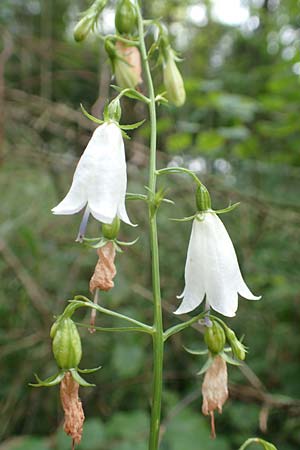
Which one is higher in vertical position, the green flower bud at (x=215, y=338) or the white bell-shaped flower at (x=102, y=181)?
the white bell-shaped flower at (x=102, y=181)

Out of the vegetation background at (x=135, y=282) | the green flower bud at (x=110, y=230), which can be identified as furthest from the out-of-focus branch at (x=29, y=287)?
the green flower bud at (x=110, y=230)

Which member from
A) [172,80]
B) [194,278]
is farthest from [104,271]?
[172,80]

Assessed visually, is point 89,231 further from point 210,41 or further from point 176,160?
point 210,41

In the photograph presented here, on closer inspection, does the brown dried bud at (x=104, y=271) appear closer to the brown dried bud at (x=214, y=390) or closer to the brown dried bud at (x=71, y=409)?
the brown dried bud at (x=71, y=409)

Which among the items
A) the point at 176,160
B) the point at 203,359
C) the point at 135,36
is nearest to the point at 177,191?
the point at 176,160

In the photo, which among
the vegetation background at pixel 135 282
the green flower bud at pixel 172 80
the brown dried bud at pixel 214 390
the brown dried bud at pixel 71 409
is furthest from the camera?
the vegetation background at pixel 135 282

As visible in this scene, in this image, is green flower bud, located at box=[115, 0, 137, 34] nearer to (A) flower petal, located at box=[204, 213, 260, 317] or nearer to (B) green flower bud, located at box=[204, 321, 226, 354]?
(A) flower petal, located at box=[204, 213, 260, 317]
